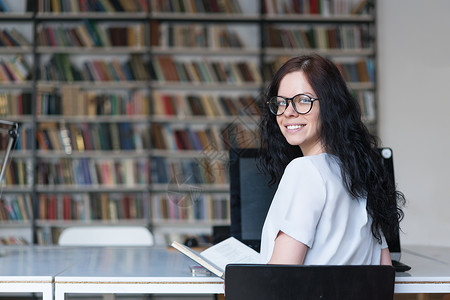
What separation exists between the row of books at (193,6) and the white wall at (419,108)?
51.4 inches

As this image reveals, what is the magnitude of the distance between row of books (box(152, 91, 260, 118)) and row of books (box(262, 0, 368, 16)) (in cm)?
79

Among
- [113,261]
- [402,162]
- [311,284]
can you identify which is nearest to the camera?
[311,284]

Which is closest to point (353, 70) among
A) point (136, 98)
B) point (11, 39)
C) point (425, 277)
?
point (136, 98)

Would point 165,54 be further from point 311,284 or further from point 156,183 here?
point 311,284

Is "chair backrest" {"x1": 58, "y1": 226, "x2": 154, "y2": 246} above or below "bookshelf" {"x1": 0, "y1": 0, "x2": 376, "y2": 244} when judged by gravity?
below

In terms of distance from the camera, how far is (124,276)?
1.48m

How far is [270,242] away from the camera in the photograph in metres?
1.28

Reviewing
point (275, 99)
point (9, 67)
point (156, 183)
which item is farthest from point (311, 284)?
point (9, 67)

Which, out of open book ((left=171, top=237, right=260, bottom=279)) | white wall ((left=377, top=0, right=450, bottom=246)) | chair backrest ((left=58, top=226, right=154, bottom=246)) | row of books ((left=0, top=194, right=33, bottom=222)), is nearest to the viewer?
open book ((left=171, top=237, right=260, bottom=279))

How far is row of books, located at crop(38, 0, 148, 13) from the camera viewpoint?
4527 millimetres

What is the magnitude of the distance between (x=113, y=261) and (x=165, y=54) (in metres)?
3.07

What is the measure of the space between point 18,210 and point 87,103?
41.0 inches

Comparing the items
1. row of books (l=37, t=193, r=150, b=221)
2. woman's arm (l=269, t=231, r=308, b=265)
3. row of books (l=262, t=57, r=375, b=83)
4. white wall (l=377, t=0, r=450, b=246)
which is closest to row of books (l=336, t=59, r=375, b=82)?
row of books (l=262, t=57, r=375, b=83)

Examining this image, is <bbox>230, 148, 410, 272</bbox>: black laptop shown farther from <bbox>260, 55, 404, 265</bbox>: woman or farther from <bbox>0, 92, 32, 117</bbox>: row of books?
<bbox>0, 92, 32, 117</bbox>: row of books
